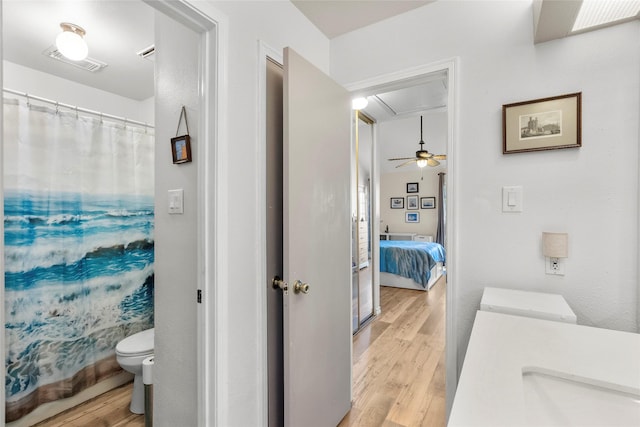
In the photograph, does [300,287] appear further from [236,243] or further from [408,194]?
[408,194]

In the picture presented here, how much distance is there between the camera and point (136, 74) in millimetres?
2504

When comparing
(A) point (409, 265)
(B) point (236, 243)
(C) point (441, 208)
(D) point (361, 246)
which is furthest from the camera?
(C) point (441, 208)

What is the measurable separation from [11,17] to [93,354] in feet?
7.11

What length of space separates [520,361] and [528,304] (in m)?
0.55

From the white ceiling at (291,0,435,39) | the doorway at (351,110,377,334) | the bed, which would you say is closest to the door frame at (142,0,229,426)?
the white ceiling at (291,0,435,39)

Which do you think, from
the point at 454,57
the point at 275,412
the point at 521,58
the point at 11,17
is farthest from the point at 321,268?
the point at 11,17

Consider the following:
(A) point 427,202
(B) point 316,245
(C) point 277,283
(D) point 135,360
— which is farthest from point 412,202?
(D) point 135,360

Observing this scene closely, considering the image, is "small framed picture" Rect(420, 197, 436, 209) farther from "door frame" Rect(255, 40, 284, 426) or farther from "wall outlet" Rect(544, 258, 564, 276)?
"door frame" Rect(255, 40, 284, 426)

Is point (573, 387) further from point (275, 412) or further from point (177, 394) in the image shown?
point (177, 394)

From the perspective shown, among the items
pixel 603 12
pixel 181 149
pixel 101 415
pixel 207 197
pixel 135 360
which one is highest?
pixel 603 12

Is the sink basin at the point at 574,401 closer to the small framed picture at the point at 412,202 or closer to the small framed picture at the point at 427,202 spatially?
the small framed picture at the point at 427,202

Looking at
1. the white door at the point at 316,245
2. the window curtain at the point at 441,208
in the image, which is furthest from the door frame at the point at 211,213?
the window curtain at the point at 441,208

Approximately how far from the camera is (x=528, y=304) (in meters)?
1.29

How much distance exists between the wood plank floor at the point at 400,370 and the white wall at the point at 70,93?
300 centimetres
